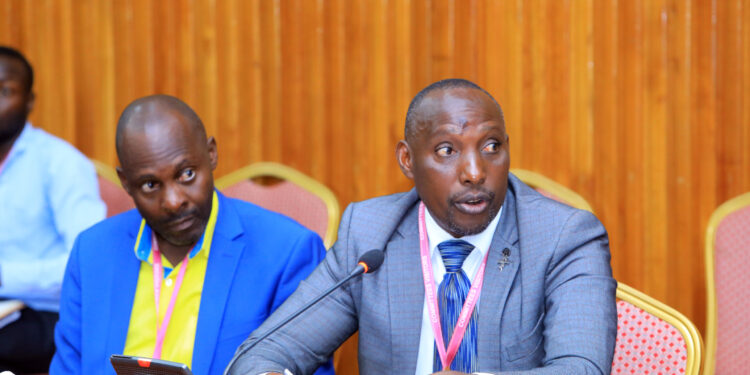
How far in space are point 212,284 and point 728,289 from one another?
1500mm

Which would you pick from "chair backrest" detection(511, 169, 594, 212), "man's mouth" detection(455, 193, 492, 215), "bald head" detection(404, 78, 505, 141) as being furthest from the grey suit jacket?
"chair backrest" detection(511, 169, 594, 212)

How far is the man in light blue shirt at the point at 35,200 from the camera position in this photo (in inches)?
105

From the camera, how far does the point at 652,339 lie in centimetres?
168

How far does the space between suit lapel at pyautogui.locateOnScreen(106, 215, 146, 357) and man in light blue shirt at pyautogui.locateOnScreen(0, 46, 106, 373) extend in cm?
63

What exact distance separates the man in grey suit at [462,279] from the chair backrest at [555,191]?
67 centimetres

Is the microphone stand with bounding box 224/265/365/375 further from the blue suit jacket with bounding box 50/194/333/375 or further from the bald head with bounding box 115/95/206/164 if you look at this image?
the bald head with bounding box 115/95/206/164

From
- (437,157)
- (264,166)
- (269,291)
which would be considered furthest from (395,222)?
(264,166)

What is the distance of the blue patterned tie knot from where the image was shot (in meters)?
1.76

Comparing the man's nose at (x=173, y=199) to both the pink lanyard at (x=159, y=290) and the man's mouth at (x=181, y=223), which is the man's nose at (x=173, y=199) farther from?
the pink lanyard at (x=159, y=290)

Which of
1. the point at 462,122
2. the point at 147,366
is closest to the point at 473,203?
the point at 462,122

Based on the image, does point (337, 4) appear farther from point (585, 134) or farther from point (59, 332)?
point (59, 332)

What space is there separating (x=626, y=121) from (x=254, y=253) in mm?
1720

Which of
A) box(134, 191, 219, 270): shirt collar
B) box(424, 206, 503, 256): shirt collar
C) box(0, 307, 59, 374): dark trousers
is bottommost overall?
box(0, 307, 59, 374): dark trousers

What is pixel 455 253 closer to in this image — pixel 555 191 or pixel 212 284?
pixel 212 284
